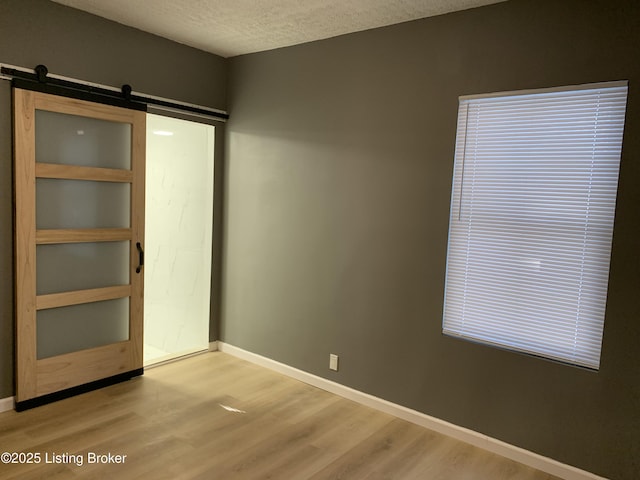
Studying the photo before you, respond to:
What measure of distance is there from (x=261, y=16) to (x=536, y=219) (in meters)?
2.23

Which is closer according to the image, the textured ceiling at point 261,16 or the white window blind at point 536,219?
the white window blind at point 536,219

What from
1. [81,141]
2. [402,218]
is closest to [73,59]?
[81,141]

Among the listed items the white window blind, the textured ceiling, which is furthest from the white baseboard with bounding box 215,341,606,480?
the textured ceiling

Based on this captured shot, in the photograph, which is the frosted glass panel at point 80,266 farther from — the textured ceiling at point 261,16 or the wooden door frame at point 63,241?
the textured ceiling at point 261,16

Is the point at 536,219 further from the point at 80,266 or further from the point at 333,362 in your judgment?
the point at 80,266

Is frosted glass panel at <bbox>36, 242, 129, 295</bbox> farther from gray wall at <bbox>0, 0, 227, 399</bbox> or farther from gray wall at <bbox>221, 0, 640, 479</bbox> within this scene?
gray wall at <bbox>221, 0, 640, 479</bbox>

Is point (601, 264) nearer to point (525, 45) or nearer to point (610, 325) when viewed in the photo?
point (610, 325)

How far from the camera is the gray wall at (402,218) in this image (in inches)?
96.7

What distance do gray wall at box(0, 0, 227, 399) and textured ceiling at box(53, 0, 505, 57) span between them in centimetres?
12

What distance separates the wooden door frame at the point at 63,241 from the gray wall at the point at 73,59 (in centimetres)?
7

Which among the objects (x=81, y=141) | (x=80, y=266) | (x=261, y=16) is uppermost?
(x=261, y=16)

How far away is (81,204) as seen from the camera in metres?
3.35

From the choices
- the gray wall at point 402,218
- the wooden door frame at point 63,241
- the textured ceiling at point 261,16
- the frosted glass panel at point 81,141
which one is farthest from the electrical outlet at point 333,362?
the textured ceiling at point 261,16

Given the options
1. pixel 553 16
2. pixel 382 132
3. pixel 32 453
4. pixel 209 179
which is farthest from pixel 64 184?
pixel 553 16
